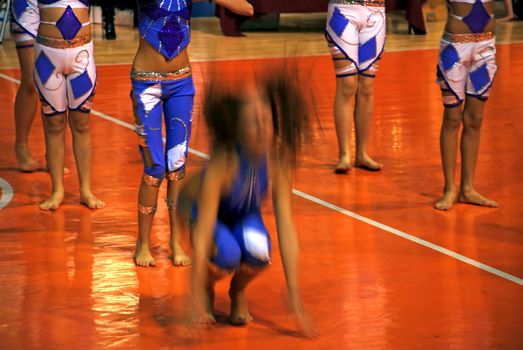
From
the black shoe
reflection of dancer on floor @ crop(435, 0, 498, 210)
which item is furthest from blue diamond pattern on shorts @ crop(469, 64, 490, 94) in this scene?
the black shoe

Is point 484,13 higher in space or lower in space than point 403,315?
higher

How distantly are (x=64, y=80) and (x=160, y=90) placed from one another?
48.5 inches

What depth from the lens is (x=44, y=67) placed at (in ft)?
19.1

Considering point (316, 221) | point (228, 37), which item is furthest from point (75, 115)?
point (228, 37)

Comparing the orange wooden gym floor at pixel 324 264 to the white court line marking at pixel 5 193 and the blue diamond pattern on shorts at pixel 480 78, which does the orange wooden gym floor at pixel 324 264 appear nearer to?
the white court line marking at pixel 5 193

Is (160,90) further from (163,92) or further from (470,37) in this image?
(470,37)

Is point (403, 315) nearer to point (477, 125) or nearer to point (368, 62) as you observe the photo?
point (477, 125)

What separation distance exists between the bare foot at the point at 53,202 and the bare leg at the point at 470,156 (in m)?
2.46

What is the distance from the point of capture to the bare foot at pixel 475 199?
239 inches

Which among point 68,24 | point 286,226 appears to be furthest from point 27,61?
point 286,226

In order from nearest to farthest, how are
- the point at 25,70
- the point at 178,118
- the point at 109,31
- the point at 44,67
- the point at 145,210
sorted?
the point at 178,118 → the point at 145,210 → the point at 44,67 → the point at 25,70 → the point at 109,31

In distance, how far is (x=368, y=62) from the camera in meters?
6.84

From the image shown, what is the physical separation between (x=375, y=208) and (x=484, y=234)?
0.77 metres

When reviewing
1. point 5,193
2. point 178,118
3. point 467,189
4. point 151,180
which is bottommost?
point 5,193
